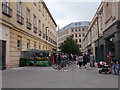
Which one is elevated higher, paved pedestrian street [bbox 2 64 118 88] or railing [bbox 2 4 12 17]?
railing [bbox 2 4 12 17]

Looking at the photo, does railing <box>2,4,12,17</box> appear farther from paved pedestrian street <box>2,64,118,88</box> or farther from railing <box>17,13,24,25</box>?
paved pedestrian street <box>2,64,118,88</box>

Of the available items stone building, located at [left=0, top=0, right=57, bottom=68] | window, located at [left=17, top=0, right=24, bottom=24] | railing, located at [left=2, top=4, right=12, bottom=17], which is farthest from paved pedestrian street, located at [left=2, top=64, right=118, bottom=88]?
window, located at [left=17, top=0, right=24, bottom=24]

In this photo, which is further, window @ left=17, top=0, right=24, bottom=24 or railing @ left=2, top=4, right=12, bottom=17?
window @ left=17, top=0, right=24, bottom=24

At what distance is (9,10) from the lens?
16531mm

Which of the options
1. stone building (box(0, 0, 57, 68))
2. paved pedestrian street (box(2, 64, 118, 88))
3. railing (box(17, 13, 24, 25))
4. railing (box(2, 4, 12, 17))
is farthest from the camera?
railing (box(17, 13, 24, 25))

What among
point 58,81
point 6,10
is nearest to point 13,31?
point 6,10

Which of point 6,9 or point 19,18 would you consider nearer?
point 6,9

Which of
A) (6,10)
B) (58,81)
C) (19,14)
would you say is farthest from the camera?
(19,14)

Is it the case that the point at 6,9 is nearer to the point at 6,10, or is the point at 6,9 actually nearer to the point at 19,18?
the point at 6,10

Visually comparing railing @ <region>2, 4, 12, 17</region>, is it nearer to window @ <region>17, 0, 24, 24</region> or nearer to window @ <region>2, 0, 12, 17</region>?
window @ <region>2, 0, 12, 17</region>

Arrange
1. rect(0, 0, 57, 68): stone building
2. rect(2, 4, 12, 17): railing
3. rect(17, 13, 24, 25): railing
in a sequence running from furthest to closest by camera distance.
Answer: rect(17, 13, 24, 25): railing
rect(0, 0, 57, 68): stone building
rect(2, 4, 12, 17): railing

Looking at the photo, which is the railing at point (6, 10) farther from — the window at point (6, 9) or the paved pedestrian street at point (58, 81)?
the paved pedestrian street at point (58, 81)

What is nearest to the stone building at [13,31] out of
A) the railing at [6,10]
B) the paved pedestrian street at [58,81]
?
the railing at [6,10]

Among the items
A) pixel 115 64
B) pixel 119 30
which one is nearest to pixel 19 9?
pixel 119 30
